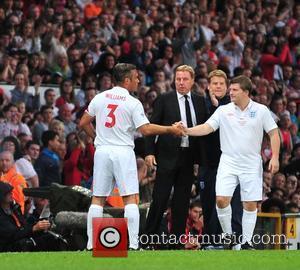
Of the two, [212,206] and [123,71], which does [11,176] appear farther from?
[123,71]

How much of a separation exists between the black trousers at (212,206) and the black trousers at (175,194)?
1.00 ft

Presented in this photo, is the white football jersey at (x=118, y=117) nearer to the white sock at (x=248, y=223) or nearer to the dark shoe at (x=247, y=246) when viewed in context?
the white sock at (x=248, y=223)

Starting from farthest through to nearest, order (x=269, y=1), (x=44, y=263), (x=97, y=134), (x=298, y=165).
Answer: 1. (x=269, y=1)
2. (x=298, y=165)
3. (x=97, y=134)
4. (x=44, y=263)

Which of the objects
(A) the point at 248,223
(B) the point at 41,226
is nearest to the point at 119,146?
(B) the point at 41,226

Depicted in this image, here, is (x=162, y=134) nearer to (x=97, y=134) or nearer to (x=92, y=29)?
(x=97, y=134)

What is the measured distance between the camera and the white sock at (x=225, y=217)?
56.8 ft

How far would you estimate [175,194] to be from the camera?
1808 centimetres

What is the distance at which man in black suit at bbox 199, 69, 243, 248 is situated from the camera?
18.2 m

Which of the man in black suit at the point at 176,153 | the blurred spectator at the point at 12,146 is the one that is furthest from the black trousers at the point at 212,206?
the blurred spectator at the point at 12,146

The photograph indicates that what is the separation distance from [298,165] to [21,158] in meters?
6.22

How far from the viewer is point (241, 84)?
1761cm

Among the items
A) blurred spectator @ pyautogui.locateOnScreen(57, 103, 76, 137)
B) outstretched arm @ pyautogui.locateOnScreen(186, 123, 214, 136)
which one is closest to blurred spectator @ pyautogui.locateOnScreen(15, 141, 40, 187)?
blurred spectator @ pyautogui.locateOnScreen(57, 103, 76, 137)

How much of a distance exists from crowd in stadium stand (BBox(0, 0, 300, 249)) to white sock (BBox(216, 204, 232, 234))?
3311 millimetres

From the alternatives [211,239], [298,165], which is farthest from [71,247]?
[298,165]
